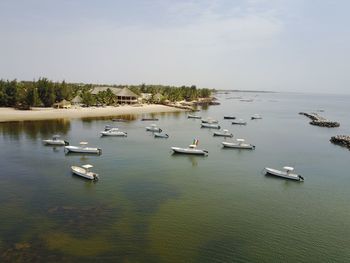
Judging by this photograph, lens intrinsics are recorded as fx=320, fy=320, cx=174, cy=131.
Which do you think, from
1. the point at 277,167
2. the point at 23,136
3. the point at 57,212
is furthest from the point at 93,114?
the point at 57,212

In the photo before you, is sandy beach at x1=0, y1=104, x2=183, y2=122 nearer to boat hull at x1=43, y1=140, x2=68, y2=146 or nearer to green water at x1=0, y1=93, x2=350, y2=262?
boat hull at x1=43, y1=140, x2=68, y2=146

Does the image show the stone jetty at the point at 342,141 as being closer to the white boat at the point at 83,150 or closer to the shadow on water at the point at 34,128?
the white boat at the point at 83,150

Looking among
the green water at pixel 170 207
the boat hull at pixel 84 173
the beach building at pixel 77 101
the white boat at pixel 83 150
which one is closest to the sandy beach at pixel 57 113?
the beach building at pixel 77 101

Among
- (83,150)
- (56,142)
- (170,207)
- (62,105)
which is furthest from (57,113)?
(170,207)

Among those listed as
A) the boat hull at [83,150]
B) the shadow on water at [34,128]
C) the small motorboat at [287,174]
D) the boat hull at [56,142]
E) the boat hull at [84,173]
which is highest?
the shadow on water at [34,128]

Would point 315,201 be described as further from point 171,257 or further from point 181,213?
point 171,257

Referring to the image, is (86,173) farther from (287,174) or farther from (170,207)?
(287,174)
